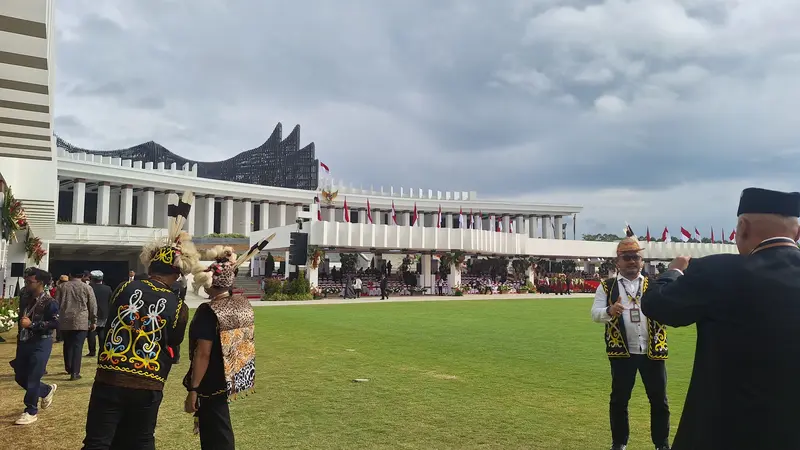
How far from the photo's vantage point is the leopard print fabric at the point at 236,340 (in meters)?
3.88

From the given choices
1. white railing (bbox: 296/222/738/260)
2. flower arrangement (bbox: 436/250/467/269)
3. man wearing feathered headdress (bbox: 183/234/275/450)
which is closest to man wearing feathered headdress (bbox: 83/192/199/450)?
man wearing feathered headdress (bbox: 183/234/275/450)

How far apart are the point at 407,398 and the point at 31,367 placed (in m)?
4.34

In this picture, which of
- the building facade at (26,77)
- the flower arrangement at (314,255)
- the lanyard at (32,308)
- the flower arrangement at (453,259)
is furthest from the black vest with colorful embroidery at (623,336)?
A: the flower arrangement at (453,259)

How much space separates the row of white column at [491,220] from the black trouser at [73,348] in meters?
60.2

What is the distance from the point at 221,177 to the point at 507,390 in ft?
280

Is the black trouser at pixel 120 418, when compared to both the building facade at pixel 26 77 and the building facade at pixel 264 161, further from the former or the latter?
the building facade at pixel 264 161

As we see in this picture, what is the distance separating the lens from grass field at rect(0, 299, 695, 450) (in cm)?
544

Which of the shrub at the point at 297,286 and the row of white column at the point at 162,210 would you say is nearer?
the shrub at the point at 297,286

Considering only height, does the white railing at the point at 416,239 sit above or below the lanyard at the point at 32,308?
above

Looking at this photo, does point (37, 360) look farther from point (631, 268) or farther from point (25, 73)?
point (631, 268)

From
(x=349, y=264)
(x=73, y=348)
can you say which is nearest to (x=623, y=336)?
(x=73, y=348)

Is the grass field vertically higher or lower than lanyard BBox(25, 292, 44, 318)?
lower

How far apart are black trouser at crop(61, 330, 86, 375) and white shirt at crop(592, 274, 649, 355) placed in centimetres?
761

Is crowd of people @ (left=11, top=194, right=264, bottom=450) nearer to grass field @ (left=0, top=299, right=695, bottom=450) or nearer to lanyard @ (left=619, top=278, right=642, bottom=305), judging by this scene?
grass field @ (left=0, top=299, right=695, bottom=450)
